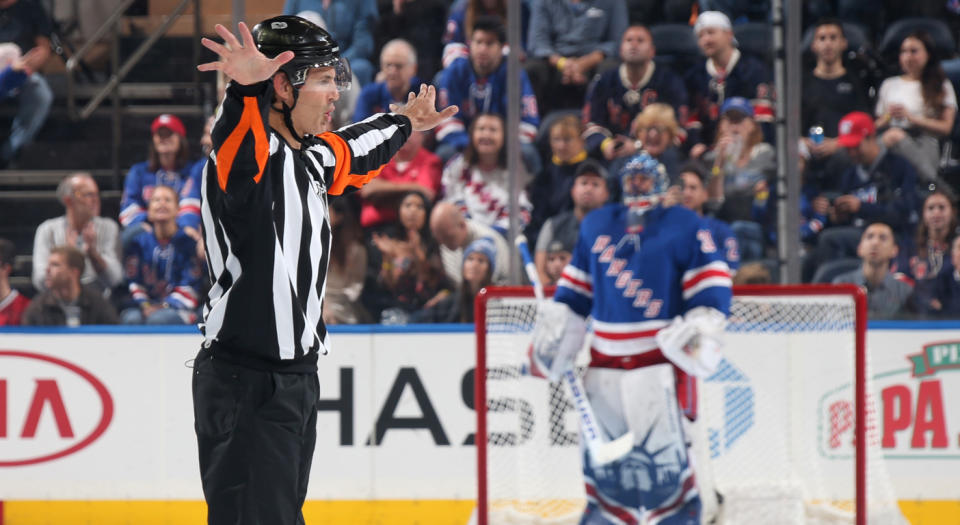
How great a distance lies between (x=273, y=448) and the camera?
2.03 meters

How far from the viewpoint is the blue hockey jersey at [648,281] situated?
378 cm

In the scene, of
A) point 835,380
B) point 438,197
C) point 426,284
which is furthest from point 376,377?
point 835,380

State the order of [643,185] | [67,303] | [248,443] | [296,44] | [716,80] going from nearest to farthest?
1. [248,443]
2. [296,44]
3. [643,185]
4. [67,303]
5. [716,80]

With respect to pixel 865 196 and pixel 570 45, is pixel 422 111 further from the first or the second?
pixel 865 196

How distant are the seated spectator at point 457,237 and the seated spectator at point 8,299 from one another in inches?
64.5

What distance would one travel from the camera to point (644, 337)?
3.80 meters

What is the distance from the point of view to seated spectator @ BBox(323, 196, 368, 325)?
4688 millimetres

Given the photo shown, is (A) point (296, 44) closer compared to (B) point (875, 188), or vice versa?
(A) point (296, 44)

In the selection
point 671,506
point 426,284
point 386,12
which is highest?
point 386,12

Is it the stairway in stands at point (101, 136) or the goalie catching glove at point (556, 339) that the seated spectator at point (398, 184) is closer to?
the stairway in stands at point (101, 136)

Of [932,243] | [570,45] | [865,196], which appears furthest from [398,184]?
[932,243]

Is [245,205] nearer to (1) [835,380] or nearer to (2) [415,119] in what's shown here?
(2) [415,119]

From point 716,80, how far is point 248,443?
10.9 ft

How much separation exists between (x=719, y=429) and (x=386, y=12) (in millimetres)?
2201
